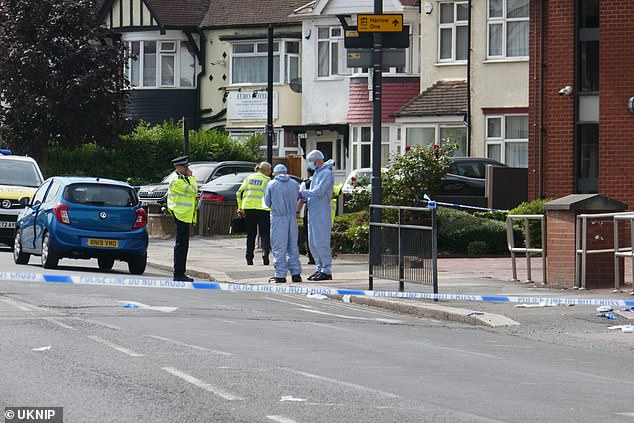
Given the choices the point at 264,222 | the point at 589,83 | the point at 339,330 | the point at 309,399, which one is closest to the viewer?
the point at 309,399

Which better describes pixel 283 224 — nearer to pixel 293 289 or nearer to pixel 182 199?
pixel 182 199

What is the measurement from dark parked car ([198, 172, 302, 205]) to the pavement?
3.91 m

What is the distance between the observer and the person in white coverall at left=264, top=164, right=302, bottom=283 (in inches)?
809

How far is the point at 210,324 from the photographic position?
47.5 ft

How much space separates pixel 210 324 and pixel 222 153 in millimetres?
33064

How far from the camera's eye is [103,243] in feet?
73.8

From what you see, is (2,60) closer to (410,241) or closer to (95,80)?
(95,80)

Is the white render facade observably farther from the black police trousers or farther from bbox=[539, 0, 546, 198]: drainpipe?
the black police trousers

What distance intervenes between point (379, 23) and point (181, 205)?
12.8ft

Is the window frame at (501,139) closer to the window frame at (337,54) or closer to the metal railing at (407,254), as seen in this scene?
the window frame at (337,54)

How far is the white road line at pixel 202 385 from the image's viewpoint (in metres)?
9.61

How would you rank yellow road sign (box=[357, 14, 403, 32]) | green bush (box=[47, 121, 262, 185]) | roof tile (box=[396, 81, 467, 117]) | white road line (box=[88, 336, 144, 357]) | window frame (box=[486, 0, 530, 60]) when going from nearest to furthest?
white road line (box=[88, 336, 144, 357]) < yellow road sign (box=[357, 14, 403, 32]) < window frame (box=[486, 0, 530, 60]) < roof tile (box=[396, 81, 467, 117]) < green bush (box=[47, 121, 262, 185])

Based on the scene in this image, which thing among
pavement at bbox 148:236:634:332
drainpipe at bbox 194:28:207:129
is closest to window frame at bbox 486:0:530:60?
pavement at bbox 148:236:634:332

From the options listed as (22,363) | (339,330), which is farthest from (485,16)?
(22,363)
